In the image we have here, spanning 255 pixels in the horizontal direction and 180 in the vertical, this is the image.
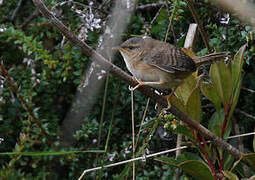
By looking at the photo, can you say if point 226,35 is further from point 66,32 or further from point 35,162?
point 35,162

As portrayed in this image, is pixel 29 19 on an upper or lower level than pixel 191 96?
upper

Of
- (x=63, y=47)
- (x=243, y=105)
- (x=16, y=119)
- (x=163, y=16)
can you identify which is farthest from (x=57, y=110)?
(x=243, y=105)

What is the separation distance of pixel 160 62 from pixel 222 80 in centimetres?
39

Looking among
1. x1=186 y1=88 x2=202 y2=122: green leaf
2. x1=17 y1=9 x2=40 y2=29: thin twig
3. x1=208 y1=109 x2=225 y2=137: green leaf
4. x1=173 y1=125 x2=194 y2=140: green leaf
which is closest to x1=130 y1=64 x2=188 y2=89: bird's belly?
x1=186 y1=88 x2=202 y2=122: green leaf

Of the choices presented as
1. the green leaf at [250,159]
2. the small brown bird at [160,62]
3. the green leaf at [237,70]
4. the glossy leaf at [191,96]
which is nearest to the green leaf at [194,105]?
the glossy leaf at [191,96]

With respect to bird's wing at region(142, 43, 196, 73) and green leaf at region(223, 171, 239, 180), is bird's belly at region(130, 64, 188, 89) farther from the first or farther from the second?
green leaf at region(223, 171, 239, 180)

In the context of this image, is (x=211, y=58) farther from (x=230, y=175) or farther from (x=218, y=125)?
(x=230, y=175)

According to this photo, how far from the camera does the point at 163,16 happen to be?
290cm

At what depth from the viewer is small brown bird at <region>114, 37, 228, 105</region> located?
2117 millimetres

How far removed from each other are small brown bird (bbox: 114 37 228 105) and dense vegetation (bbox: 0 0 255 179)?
1.15 feet

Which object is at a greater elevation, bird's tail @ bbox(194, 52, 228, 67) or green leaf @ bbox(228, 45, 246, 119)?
bird's tail @ bbox(194, 52, 228, 67)

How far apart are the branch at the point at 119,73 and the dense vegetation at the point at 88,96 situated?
0.96ft

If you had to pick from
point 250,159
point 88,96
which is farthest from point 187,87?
point 88,96

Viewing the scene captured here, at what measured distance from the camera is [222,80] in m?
2.22
